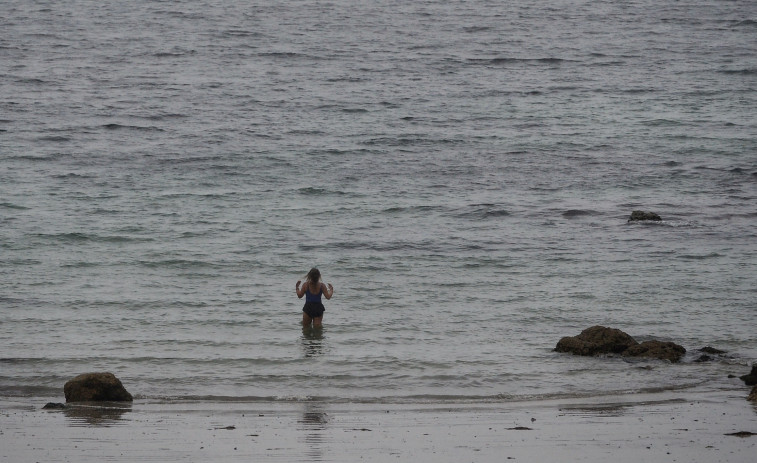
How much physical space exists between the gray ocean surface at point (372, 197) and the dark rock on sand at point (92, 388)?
2.91 feet

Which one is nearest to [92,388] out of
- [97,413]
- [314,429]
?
[97,413]

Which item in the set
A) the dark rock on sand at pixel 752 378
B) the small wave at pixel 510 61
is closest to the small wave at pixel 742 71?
the small wave at pixel 510 61

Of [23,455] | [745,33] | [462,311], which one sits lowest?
[462,311]

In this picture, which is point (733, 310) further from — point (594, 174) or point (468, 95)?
point (468, 95)

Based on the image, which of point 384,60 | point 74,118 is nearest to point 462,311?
point 74,118

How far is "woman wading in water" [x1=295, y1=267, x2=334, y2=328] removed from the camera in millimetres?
15914

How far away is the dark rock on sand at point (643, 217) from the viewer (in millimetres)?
24234

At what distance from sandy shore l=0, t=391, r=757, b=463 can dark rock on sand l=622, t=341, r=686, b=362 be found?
2.05 m

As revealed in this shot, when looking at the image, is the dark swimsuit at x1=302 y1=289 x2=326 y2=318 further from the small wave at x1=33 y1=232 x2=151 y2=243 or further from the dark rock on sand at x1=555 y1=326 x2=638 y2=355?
the small wave at x1=33 y1=232 x2=151 y2=243

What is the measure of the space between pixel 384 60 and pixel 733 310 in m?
30.1

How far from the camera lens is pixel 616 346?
1383cm

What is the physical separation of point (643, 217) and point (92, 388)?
17.5 meters

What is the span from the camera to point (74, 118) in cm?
3450

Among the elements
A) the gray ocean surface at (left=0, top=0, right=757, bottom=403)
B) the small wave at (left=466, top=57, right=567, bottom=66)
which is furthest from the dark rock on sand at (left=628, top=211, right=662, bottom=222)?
the small wave at (left=466, top=57, right=567, bottom=66)
